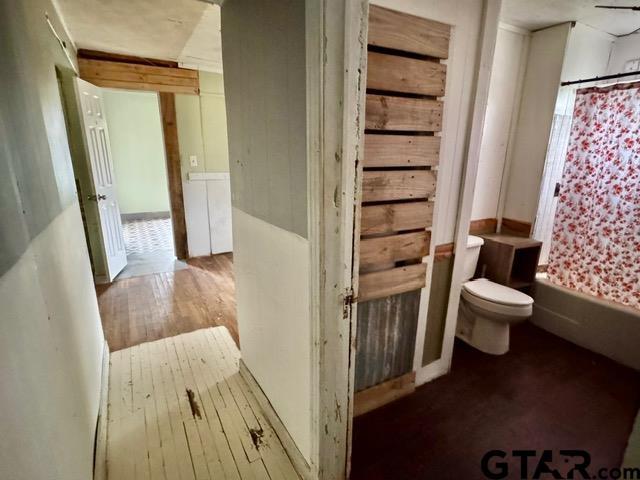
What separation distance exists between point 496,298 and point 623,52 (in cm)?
235

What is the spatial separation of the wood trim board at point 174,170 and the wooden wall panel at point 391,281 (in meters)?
3.10

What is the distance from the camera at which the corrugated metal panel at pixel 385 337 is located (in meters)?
1.59

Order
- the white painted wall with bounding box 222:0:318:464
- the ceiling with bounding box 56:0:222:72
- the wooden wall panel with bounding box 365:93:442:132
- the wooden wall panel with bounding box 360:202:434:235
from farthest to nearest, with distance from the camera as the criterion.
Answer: the ceiling with bounding box 56:0:222:72 < the wooden wall panel with bounding box 360:202:434:235 < the wooden wall panel with bounding box 365:93:442:132 < the white painted wall with bounding box 222:0:318:464

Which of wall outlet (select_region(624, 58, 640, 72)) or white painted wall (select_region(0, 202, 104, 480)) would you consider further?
wall outlet (select_region(624, 58, 640, 72))

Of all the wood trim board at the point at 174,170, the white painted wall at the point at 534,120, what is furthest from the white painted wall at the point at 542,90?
the wood trim board at the point at 174,170

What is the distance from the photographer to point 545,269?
2.74 meters

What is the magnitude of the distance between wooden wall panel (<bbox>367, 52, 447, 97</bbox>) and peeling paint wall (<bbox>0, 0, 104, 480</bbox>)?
1219mm

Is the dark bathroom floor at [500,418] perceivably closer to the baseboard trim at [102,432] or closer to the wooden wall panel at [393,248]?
the wooden wall panel at [393,248]

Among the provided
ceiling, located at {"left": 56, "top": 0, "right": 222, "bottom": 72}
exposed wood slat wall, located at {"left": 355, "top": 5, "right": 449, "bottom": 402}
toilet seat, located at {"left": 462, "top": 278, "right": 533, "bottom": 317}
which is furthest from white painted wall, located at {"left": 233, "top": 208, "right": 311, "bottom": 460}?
ceiling, located at {"left": 56, "top": 0, "right": 222, "bottom": 72}

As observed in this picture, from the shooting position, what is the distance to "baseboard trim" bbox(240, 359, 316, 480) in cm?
135

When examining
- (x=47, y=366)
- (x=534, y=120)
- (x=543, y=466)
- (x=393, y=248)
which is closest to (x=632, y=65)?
(x=534, y=120)

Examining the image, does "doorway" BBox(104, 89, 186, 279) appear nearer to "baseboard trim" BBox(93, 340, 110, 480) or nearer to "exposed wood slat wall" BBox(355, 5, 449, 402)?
"baseboard trim" BBox(93, 340, 110, 480)

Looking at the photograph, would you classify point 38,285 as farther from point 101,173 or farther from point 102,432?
point 101,173

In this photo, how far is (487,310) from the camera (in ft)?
6.95
